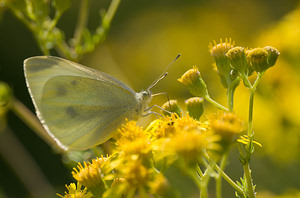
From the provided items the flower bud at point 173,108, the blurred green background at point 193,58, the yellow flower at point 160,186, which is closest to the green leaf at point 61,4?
the blurred green background at point 193,58

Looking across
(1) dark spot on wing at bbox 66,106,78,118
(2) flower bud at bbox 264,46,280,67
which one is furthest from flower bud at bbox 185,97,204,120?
(1) dark spot on wing at bbox 66,106,78,118

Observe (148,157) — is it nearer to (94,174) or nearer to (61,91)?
(94,174)

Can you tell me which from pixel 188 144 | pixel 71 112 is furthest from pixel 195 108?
pixel 71 112

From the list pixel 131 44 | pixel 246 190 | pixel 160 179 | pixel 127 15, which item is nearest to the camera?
pixel 160 179

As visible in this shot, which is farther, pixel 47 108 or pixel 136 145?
pixel 47 108

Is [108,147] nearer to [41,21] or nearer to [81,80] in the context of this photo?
[81,80]

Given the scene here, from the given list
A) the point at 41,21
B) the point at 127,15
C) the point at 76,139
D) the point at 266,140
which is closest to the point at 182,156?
the point at 76,139

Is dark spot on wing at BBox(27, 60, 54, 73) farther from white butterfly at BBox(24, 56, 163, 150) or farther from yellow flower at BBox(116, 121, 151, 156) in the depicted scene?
yellow flower at BBox(116, 121, 151, 156)

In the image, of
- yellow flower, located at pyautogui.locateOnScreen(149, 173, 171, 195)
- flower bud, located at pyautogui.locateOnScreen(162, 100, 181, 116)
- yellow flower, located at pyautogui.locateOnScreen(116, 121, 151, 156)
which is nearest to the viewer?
yellow flower, located at pyautogui.locateOnScreen(149, 173, 171, 195)
